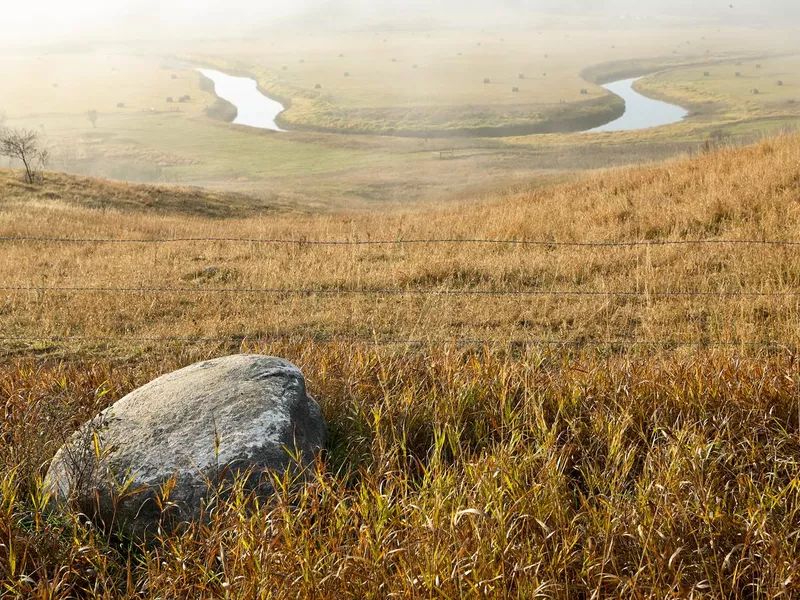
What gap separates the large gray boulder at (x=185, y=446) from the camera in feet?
13.3

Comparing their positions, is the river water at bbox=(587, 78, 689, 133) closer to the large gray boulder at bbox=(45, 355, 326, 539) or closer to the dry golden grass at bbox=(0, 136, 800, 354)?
the dry golden grass at bbox=(0, 136, 800, 354)

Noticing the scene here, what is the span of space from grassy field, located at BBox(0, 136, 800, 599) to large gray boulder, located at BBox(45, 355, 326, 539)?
6.4 inches

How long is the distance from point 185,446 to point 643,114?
112346 millimetres

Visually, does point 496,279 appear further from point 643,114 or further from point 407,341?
point 643,114

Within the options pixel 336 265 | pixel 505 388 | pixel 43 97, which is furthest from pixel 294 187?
pixel 43 97

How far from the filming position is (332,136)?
89.7 m

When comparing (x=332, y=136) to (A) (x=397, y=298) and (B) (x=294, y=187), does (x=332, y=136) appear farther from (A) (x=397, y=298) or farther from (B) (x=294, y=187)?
(A) (x=397, y=298)

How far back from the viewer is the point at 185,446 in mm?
4273

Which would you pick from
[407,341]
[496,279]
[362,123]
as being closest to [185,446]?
[407,341]

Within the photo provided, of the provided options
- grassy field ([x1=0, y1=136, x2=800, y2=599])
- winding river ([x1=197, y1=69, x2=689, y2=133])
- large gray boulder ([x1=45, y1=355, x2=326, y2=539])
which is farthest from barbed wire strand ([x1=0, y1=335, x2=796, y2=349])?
winding river ([x1=197, y1=69, x2=689, y2=133])

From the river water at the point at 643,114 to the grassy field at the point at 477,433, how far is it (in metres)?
84.2

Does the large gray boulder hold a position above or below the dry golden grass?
above

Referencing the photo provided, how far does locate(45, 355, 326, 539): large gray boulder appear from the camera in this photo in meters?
4.07

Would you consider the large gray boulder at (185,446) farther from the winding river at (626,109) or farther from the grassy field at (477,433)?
the winding river at (626,109)
